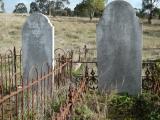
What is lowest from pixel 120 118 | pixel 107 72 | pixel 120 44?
pixel 120 118

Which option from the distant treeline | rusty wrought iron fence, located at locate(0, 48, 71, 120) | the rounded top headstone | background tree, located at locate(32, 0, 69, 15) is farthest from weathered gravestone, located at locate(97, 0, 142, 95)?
background tree, located at locate(32, 0, 69, 15)

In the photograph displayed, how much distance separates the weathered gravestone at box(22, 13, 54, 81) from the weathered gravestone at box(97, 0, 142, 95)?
1.19 m

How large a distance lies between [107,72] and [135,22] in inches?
48.6

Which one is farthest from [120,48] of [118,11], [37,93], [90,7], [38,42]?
[90,7]

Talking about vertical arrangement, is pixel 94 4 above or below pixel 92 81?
above

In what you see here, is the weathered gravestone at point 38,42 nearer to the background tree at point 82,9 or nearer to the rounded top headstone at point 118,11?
the rounded top headstone at point 118,11

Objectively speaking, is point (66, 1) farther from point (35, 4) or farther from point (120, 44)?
point (120, 44)

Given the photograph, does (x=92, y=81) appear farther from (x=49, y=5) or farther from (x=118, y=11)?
(x=49, y=5)

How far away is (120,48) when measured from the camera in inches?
355

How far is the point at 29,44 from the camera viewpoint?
32.0ft

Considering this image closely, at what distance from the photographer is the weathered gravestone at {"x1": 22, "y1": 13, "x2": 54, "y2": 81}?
9.50 meters

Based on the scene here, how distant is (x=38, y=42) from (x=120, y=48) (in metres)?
1.94

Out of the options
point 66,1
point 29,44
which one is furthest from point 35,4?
point 29,44

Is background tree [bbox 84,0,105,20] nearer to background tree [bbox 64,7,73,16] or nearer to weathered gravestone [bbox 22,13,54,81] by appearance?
background tree [bbox 64,7,73,16]
